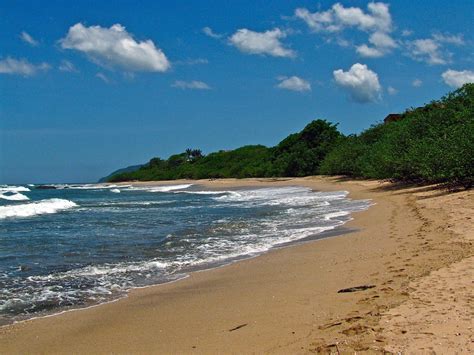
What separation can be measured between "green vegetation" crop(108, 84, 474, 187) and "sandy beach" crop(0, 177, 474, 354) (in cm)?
1278

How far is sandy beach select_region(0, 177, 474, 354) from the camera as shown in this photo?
4.26 metres

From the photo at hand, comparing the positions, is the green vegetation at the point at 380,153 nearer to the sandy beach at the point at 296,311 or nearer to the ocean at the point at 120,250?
the ocean at the point at 120,250

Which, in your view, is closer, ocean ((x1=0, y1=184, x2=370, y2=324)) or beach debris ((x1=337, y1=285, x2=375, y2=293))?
beach debris ((x1=337, y1=285, x2=375, y2=293))

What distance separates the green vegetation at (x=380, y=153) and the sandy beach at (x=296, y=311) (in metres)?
12.8

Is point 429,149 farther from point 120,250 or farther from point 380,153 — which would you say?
point 120,250

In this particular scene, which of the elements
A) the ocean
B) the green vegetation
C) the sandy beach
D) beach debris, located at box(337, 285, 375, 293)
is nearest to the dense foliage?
the green vegetation

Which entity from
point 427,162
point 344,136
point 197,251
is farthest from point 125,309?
point 344,136

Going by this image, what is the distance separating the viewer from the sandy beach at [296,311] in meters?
4.26

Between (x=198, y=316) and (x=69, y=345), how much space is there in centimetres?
151

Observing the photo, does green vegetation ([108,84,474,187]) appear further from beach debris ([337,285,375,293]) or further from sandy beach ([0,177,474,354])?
beach debris ([337,285,375,293])

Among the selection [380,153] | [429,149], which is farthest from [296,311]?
[380,153]

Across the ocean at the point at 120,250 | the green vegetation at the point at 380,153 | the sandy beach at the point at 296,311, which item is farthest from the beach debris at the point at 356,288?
the green vegetation at the point at 380,153

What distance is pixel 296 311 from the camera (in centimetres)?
537

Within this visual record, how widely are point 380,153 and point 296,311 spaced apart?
27.3 m
